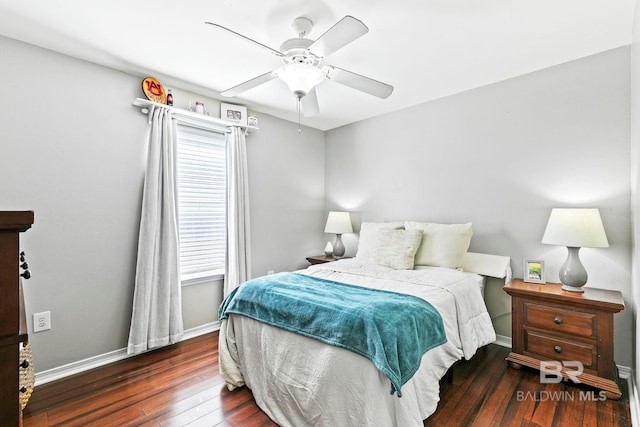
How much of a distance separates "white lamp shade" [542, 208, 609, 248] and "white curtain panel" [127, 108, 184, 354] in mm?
3229

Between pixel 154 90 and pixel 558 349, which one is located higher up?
pixel 154 90

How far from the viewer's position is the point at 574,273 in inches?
89.1

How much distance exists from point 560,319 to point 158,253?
3338 millimetres

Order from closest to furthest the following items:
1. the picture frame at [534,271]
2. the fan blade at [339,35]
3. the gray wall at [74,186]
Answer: the fan blade at [339,35], the gray wall at [74,186], the picture frame at [534,271]

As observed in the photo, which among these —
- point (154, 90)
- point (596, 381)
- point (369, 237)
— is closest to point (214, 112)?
point (154, 90)

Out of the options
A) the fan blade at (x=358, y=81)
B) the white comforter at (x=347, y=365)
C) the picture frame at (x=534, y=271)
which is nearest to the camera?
the white comforter at (x=347, y=365)

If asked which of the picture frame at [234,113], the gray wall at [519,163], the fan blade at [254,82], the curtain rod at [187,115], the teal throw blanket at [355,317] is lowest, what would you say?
the teal throw blanket at [355,317]

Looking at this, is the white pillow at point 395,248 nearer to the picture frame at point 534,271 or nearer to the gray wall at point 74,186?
the picture frame at point 534,271

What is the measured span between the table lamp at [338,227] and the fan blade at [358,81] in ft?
6.59

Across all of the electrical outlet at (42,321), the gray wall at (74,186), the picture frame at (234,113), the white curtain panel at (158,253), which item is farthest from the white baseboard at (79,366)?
the picture frame at (234,113)

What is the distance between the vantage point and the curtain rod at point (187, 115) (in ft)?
8.89

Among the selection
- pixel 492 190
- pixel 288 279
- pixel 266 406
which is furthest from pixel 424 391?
pixel 492 190

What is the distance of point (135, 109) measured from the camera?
2.74 metres

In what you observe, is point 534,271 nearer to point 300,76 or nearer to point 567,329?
point 567,329
